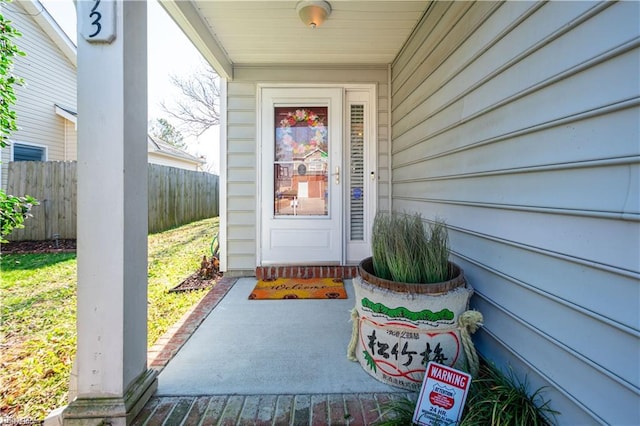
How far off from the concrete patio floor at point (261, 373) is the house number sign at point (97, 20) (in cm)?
161

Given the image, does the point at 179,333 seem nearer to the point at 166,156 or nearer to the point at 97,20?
the point at 97,20

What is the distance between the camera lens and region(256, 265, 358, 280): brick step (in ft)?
11.0

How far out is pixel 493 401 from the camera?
1.14 metres

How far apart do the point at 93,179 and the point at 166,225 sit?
23.4 ft

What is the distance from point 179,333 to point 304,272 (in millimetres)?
1575

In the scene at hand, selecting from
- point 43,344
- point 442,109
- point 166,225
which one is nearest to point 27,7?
point 166,225

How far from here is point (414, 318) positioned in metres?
1.43

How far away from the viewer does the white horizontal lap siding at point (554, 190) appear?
2.83 feet

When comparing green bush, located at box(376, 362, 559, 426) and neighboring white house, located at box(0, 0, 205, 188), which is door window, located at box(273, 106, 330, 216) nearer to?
green bush, located at box(376, 362, 559, 426)

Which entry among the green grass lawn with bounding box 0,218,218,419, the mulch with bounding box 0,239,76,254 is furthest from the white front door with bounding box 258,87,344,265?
the mulch with bounding box 0,239,76,254

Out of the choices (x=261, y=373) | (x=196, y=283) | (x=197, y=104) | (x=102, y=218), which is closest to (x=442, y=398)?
(x=261, y=373)

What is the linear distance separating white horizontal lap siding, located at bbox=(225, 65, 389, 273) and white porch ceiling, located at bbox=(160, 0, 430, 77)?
4.5 inches

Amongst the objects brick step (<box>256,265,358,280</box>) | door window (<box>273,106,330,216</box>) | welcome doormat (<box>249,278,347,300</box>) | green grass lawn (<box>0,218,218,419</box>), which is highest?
door window (<box>273,106,330,216</box>)

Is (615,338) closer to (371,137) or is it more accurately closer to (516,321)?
(516,321)
